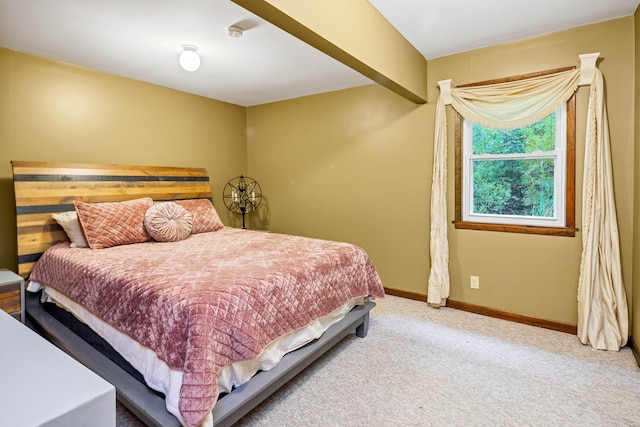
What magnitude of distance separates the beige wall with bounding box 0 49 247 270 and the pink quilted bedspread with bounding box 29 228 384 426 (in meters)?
0.93

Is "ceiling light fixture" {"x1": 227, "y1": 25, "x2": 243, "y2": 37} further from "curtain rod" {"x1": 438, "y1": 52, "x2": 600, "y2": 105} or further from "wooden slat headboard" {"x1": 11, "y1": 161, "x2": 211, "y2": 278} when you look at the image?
"curtain rod" {"x1": 438, "y1": 52, "x2": 600, "y2": 105}

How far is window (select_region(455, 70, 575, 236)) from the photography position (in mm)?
2809

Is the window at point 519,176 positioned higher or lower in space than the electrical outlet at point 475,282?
higher

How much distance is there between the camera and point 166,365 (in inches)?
61.6

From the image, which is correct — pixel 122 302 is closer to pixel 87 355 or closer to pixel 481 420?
pixel 87 355

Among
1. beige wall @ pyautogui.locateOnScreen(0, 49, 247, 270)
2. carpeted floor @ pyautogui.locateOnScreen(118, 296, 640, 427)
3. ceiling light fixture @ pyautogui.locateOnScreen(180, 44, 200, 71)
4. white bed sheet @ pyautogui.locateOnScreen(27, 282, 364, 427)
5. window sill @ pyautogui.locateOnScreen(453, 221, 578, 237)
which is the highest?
ceiling light fixture @ pyautogui.locateOnScreen(180, 44, 200, 71)

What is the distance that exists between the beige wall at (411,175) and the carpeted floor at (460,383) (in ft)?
1.68

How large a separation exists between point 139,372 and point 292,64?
283 cm

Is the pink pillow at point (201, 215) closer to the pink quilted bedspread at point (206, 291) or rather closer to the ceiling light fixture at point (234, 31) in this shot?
the pink quilted bedspread at point (206, 291)

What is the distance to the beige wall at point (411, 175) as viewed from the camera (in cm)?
259

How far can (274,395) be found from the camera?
79.4 inches

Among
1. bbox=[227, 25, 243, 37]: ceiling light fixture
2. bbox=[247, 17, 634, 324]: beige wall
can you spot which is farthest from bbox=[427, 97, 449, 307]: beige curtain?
bbox=[227, 25, 243, 37]: ceiling light fixture

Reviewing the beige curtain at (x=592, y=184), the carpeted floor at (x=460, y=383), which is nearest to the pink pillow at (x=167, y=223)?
the carpeted floor at (x=460, y=383)

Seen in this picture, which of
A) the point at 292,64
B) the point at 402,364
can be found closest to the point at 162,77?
the point at 292,64
